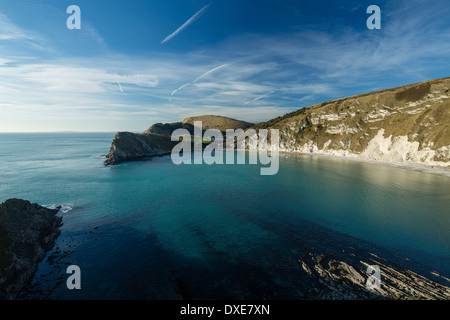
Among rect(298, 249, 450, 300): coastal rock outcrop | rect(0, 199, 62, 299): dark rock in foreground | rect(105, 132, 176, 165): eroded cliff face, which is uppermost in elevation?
rect(105, 132, 176, 165): eroded cliff face

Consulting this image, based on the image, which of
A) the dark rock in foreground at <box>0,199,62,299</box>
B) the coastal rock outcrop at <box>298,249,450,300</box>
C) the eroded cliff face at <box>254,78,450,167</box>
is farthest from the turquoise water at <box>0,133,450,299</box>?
the eroded cliff face at <box>254,78,450,167</box>

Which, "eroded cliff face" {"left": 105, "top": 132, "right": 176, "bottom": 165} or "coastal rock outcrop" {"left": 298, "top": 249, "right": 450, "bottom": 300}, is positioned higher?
"eroded cliff face" {"left": 105, "top": 132, "right": 176, "bottom": 165}

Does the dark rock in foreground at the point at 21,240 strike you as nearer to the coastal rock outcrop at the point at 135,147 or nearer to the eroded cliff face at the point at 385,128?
the coastal rock outcrop at the point at 135,147

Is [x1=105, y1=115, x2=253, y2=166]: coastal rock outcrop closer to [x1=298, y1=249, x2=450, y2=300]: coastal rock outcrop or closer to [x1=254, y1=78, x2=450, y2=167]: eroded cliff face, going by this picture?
[x1=254, y1=78, x2=450, y2=167]: eroded cliff face

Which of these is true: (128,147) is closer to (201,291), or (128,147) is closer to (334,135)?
(201,291)

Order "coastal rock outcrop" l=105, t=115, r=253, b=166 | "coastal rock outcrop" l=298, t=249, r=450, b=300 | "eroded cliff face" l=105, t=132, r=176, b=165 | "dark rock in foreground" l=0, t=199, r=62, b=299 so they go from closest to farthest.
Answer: "coastal rock outcrop" l=298, t=249, r=450, b=300
"dark rock in foreground" l=0, t=199, r=62, b=299
"eroded cliff face" l=105, t=132, r=176, b=165
"coastal rock outcrop" l=105, t=115, r=253, b=166

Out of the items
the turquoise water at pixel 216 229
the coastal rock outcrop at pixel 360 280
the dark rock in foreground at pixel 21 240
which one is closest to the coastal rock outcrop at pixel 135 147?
the turquoise water at pixel 216 229

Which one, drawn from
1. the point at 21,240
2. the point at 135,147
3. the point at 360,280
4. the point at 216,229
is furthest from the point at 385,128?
the point at 135,147

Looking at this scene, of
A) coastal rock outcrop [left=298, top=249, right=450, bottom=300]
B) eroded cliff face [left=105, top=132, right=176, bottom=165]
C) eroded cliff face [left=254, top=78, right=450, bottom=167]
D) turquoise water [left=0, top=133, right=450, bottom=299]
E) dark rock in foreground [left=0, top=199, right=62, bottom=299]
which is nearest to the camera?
coastal rock outcrop [left=298, top=249, right=450, bottom=300]
